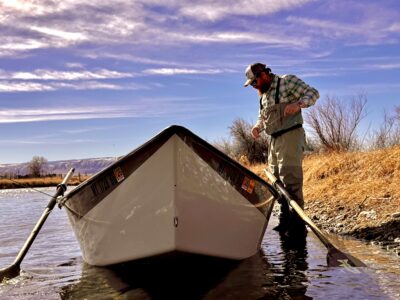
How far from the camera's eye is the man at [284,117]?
6.56 m

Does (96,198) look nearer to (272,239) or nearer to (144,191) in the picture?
(144,191)

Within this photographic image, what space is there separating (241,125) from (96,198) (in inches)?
1250

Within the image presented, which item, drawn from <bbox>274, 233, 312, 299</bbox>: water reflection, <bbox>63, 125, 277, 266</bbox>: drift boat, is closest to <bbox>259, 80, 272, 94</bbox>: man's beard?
<bbox>63, 125, 277, 266</bbox>: drift boat

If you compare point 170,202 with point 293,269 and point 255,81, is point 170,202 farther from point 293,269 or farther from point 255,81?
point 255,81

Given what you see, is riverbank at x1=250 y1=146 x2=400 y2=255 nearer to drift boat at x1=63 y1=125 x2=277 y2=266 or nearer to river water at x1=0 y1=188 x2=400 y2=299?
river water at x1=0 y1=188 x2=400 y2=299

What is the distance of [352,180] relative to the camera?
422 inches

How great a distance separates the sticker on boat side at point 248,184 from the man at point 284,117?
1582mm

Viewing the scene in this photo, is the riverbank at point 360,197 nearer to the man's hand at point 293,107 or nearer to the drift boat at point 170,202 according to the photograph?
the man's hand at point 293,107

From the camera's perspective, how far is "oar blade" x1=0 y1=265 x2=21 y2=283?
557 centimetres

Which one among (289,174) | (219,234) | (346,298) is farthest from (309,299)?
(289,174)

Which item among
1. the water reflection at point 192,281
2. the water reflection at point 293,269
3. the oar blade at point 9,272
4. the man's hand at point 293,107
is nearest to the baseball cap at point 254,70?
the man's hand at point 293,107

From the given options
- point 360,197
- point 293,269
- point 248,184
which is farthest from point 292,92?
point 360,197

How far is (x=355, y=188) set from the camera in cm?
944

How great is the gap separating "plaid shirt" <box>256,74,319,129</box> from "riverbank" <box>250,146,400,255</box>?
6.85 ft
